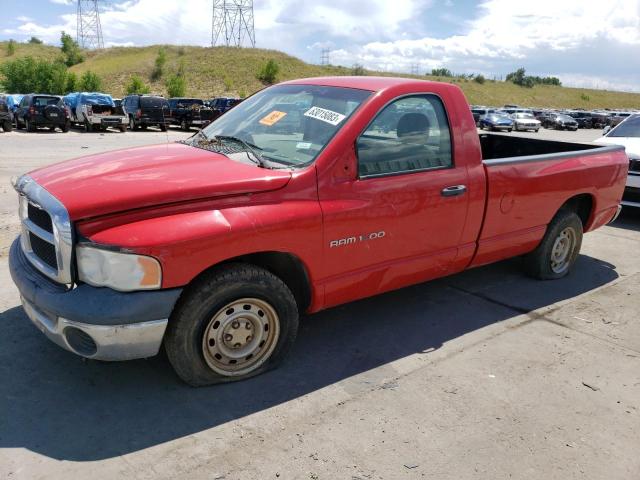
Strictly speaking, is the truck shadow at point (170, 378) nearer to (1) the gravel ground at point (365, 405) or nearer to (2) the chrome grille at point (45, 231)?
(1) the gravel ground at point (365, 405)

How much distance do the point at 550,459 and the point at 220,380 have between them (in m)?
1.94

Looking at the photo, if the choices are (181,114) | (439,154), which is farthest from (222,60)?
(439,154)

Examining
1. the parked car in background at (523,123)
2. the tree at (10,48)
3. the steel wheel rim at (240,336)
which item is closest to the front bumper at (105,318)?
the steel wheel rim at (240,336)

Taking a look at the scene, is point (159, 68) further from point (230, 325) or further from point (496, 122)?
point (230, 325)

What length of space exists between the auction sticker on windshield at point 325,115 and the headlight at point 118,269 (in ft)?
5.17

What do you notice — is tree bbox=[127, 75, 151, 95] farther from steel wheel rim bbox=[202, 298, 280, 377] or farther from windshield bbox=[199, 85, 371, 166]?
steel wheel rim bbox=[202, 298, 280, 377]

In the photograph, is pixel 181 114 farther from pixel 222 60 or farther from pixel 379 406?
pixel 222 60

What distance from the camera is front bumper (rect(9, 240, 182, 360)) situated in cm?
282

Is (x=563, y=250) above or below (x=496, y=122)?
below

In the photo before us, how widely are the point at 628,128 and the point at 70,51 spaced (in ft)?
276

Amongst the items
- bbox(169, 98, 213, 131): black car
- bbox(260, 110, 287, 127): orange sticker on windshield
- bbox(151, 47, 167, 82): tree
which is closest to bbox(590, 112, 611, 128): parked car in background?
bbox(169, 98, 213, 131): black car

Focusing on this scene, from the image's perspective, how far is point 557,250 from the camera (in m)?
Answer: 5.59

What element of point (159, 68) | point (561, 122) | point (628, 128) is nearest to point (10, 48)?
point (159, 68)

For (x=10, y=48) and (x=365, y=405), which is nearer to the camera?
(x=365, y=405)
